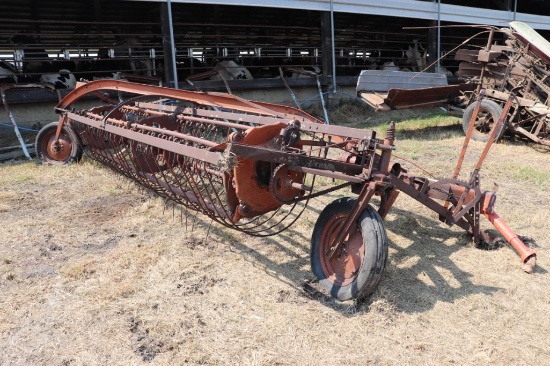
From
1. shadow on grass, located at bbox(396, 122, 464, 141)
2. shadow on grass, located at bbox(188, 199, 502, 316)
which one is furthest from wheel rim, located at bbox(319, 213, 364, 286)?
shadow on grass, located at bbox(396, 122, 464, 141)

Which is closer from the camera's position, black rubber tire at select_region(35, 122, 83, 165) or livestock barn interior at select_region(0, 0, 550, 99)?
black rubber tire at select_region(35, 122, 83, 165)

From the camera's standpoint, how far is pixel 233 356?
89.0 inches

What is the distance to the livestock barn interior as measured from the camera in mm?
8516

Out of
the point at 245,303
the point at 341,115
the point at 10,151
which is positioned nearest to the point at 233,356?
the point at 245,303

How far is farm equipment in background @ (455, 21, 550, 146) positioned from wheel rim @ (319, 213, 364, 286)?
16.1 feet

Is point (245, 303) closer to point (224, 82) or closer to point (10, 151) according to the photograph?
point (10, 151)

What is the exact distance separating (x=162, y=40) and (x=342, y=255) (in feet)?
25.2

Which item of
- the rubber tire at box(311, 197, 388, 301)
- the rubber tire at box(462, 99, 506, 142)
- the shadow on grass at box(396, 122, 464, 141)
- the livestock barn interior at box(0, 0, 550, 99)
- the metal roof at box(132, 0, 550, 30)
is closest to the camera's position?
the rubber tire at box(311, 197, 388, 301)

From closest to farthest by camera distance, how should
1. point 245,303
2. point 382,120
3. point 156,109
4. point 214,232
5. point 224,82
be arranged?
point 245,303, point 214,232, point 156,109, point 224,82, point 382,120

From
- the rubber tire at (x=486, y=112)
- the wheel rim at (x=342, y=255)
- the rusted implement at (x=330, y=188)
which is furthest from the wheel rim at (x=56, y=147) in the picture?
the rubber tire at (x=486, y=112)

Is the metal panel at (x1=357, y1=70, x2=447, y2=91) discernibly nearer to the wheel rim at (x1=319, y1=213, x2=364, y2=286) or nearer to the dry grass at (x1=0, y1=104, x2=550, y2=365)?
the dry grass at (x1=0, y1=104, x2=550, y2=365)

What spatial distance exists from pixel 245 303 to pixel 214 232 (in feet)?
3.69

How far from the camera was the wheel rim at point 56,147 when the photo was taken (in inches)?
224

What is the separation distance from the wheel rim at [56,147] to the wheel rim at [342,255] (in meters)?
4.01
